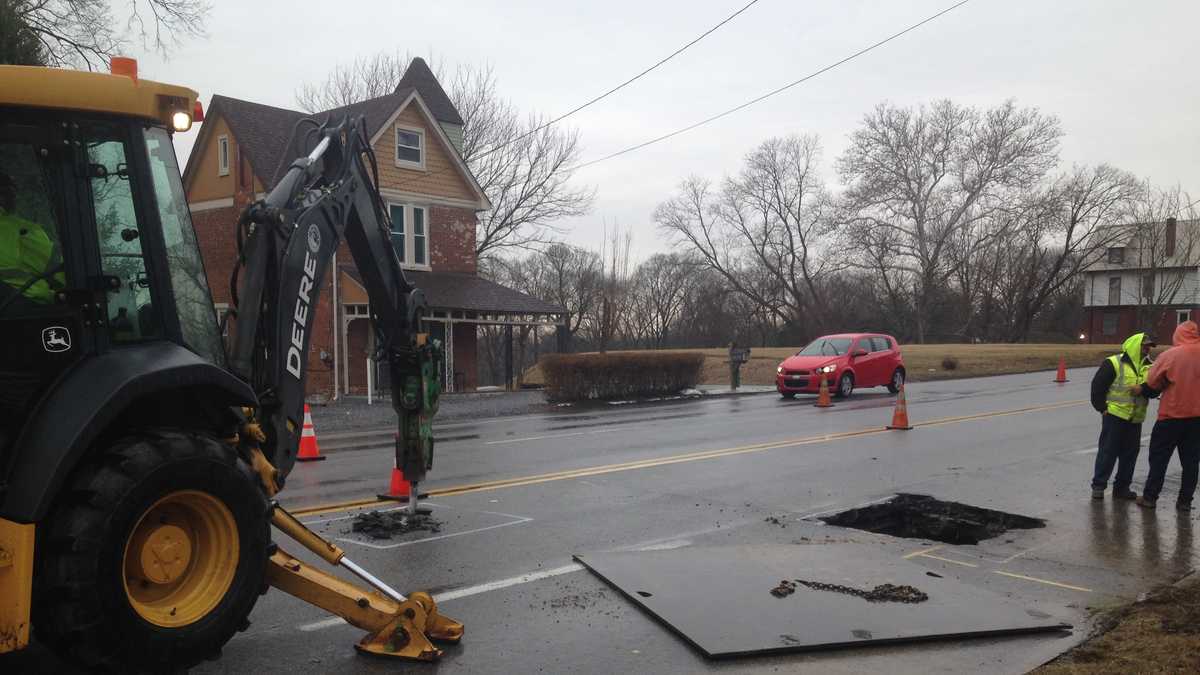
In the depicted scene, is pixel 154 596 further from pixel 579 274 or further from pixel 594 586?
pixel 579 274

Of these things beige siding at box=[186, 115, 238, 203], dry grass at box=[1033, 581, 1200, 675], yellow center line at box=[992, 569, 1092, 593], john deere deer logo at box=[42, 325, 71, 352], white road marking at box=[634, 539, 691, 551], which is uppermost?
beige siding at box=[186, 115, 238, 203]

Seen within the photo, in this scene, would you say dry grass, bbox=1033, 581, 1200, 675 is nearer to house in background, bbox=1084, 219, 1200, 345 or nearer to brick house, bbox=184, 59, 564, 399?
brick house, bbox=184, 59, 564, 399

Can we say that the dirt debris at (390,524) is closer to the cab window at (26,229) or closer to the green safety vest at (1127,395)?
the cab window at (26,229)

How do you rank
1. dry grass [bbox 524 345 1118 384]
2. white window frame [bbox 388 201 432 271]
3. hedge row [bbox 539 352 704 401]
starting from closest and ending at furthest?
hedge row [bbox 539 352 704 401] → white window frame [bbox 388 201 432 271] → dry grass [bbox 524 345 1118 384]

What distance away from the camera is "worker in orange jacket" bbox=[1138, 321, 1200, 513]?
9.14 m

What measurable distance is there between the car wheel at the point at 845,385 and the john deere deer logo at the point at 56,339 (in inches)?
842

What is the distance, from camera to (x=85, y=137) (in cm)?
422

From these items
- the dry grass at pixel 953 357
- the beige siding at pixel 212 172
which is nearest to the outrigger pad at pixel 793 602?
the beige siding at pixel 212 172

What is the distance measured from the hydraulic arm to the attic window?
73.8 ft

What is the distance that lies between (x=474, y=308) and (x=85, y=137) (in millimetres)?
23936

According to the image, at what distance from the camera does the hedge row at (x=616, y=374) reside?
943 inches

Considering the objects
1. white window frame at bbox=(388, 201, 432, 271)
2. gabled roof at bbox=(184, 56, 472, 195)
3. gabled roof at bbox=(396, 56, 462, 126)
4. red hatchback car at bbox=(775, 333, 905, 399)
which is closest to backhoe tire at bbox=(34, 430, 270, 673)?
red hatchback car at bbox=(775, 333, 905, 399)

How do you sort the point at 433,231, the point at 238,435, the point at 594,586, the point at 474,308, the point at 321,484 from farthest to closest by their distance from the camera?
the point at 433,231, the point at 474,308, the point at 321,484, the point at 594,586, the point at 238,435

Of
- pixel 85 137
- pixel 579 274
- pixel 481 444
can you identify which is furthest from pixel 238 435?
pixel 579 274
